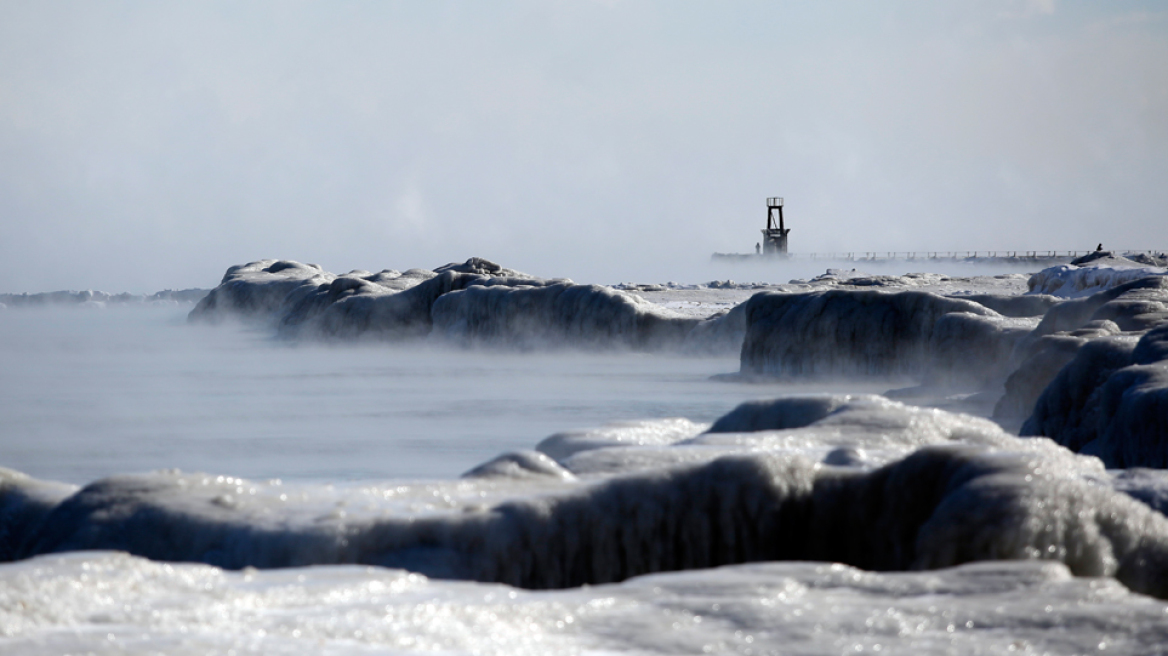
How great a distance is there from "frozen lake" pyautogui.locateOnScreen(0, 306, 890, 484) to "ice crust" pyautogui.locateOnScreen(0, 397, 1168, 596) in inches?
242

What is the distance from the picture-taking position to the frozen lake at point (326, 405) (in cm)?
1389

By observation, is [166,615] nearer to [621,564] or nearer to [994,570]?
[621,564]

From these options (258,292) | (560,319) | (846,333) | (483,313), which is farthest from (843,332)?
(258,292)

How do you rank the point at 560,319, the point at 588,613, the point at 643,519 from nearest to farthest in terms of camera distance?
the point at 588,613 < the point at 643,519 < the point at 560,319

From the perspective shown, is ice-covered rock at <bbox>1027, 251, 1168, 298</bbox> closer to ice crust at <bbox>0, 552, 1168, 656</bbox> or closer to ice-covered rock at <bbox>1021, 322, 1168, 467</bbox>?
ice-covered rock at <bbox>1021, 322, 1168, 467</bbox>

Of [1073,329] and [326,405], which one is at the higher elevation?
[1073,329]

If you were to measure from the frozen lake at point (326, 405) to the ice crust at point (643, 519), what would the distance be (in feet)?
20.2

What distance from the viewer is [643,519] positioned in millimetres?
5418

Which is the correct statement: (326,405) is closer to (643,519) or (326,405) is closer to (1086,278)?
(643,519)

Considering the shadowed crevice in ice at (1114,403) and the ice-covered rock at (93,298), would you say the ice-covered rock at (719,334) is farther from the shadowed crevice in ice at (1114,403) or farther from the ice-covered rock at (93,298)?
the ice-covered rock at (93,298)

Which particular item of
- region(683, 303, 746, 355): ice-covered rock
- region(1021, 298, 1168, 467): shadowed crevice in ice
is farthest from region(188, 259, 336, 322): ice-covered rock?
region(1021, 298, 1168, 467): shadowed crevice in ice

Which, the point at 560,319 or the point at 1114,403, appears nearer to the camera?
the point at 1114,403

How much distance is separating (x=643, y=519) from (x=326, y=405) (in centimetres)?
1487

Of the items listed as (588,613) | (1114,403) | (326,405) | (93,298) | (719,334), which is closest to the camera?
(588,613)
